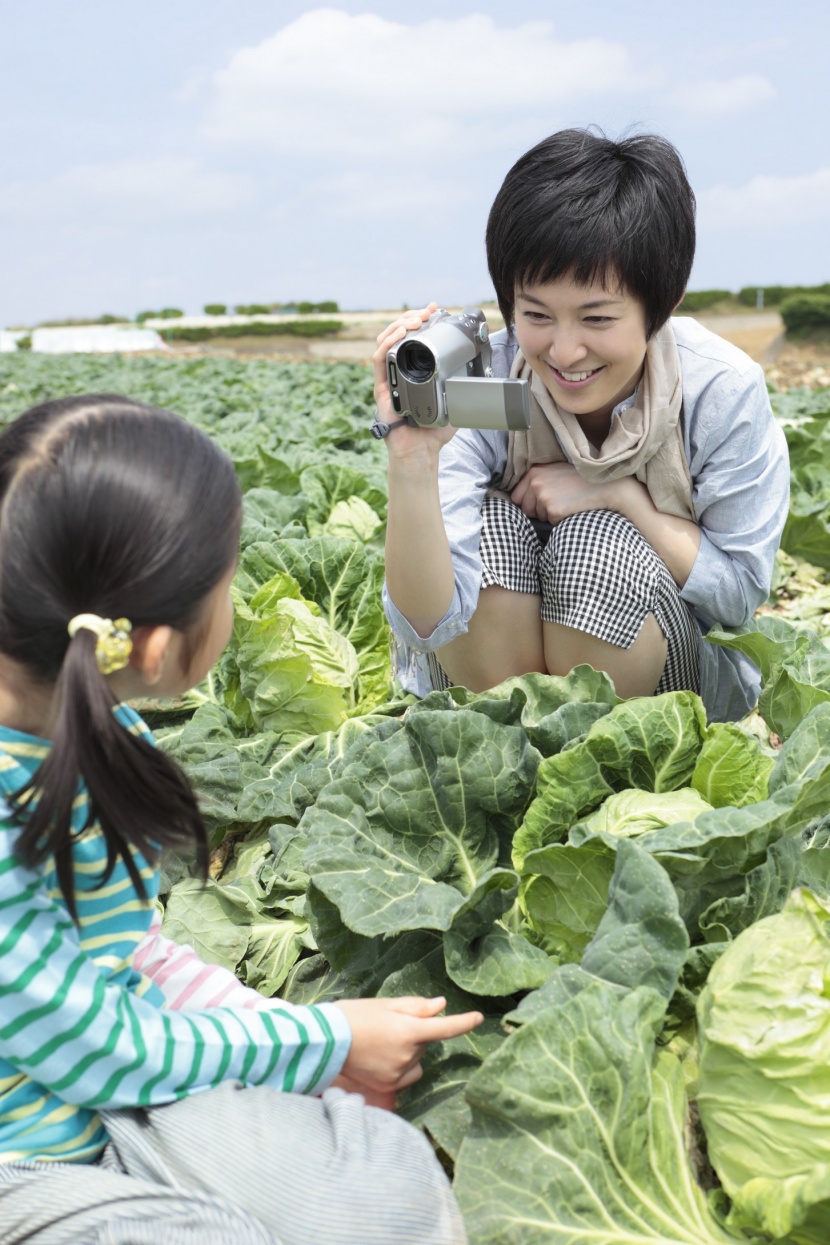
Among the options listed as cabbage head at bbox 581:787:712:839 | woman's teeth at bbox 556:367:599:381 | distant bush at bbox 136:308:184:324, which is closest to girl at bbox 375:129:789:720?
woman's teeth at bbox 556:367:599:381

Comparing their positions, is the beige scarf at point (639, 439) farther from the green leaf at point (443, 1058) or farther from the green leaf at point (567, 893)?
the green leaf at point (443, 1058)

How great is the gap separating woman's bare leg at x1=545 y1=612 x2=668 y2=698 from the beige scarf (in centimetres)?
32

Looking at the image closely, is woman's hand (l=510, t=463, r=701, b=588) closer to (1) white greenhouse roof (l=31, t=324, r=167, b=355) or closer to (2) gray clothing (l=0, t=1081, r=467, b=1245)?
(2) gray clothing (l=0, t=1081, r=467, b=1245)

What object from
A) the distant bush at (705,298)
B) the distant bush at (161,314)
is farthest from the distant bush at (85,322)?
the distant bush at (705,298)

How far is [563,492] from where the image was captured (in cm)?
270

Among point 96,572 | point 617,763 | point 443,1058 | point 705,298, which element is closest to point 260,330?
point 705,298

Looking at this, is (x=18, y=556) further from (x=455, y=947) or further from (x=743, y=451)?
(x=743, y=451)

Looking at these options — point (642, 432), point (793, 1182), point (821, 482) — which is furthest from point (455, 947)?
point (821, 482)

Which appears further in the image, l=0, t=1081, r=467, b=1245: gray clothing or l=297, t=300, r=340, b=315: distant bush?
l=297, t=300, r=340, b=315: distant bush

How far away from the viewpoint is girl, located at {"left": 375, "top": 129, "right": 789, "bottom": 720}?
228 cm

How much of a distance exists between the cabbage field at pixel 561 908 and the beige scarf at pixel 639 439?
0.40m

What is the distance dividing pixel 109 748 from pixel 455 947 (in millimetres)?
688

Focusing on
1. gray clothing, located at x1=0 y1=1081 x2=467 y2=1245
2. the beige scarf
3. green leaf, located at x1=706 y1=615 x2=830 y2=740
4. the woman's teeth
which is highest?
the woman's teeth

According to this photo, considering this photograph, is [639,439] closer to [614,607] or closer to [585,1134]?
[614,607]
